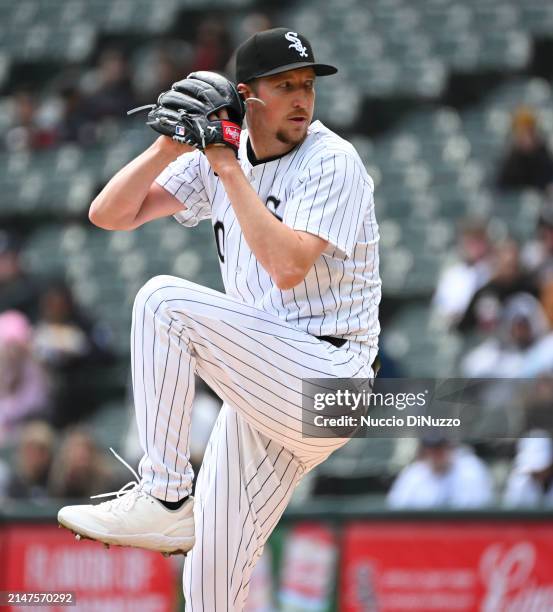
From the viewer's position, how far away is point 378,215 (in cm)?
1034

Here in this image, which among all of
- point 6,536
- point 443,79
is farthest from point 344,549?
point 443,79

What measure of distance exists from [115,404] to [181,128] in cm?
597

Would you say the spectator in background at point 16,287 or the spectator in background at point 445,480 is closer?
the spectator in background at point 445,480

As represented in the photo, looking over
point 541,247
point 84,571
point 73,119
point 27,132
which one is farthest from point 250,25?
point 84,571

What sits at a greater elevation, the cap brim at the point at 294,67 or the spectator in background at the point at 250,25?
the spectator in background at the point at 250,25

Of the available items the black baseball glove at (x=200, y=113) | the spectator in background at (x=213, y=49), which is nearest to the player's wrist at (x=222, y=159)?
the black baseball glove at (x=200, y=113)

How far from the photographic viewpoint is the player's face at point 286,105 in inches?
155

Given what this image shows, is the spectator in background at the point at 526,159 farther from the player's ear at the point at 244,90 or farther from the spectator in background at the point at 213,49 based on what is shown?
the player's ear at the point at 244,90

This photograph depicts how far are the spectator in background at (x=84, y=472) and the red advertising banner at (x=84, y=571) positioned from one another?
2.36 ft

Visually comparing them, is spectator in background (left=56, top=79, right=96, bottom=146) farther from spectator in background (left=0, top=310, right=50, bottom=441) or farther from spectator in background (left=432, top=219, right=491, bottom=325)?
spectator in background (left=432, top=219, right=491, bottom=325)

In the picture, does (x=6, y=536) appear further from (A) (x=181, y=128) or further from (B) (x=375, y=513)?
(A) (x=181, y=128)

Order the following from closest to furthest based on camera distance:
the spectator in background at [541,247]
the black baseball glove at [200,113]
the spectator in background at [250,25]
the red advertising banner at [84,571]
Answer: the black baseball glove at [200,113] < the red advertising banner at [84,571] < the spectator in background at [541,247] < the spectator in background at [250,25]

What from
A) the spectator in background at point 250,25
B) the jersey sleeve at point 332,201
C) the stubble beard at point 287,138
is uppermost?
the spectator in background at point 250,25

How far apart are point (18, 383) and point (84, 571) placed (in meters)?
2.28
